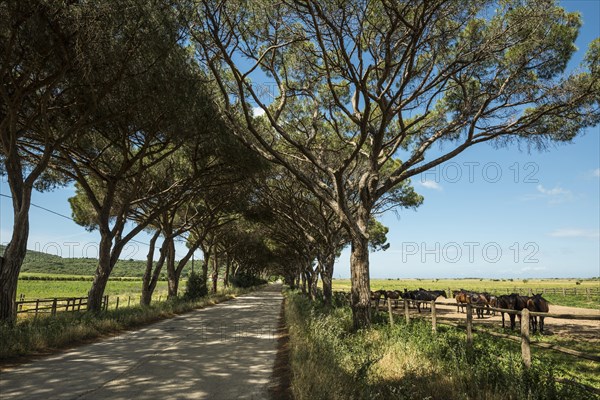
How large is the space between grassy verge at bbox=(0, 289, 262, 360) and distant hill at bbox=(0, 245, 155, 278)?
6102 inches

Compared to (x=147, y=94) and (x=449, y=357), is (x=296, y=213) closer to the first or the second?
(x=147, y=94)

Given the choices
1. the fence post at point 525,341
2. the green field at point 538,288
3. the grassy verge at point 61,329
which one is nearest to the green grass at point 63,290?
the grassy verge at point 61,329

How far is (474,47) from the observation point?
12.0 meters

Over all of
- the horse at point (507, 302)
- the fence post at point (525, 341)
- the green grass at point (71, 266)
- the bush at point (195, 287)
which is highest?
the fence post at point (525, 341)

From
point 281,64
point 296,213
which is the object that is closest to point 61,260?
point 296,213

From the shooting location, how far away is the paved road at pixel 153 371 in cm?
657

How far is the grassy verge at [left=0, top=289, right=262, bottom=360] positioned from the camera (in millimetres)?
9528

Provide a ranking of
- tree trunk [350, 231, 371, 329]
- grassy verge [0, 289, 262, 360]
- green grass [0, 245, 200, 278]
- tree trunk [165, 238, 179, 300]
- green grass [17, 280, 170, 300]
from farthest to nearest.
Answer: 1. green grass [0, 245, 200, 278]
2. green grass [17, 280, 170, 300]
3. tree trunk [165, 238, 179, 300]
4. tree trunk [350, 231, 371, 329]
5. grassy verge [0, 289, 262, 360]

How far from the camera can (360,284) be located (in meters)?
12.5

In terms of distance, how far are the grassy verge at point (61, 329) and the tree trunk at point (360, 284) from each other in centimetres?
880

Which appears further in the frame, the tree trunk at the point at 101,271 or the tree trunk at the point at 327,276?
the tree trunk at the point at 327,276

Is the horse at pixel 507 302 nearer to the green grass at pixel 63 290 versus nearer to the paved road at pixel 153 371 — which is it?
the paved road at pixel 153 371

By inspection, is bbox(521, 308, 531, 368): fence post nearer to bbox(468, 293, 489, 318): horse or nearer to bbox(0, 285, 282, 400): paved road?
bbox(0, 285, 282, 400): paved road

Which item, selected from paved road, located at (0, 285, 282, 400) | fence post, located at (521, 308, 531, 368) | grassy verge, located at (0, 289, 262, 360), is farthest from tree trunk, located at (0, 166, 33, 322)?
fence post, located at (521, 308, 531, 368)
